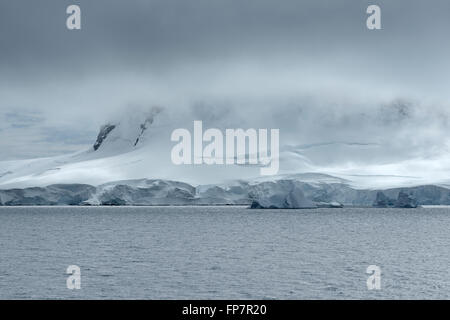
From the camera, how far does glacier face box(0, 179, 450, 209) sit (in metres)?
158

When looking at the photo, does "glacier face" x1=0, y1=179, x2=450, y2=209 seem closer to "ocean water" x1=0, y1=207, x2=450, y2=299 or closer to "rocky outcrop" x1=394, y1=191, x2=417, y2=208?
"rocky outcrop" x1=394, y1=191, x2=417, y2=208

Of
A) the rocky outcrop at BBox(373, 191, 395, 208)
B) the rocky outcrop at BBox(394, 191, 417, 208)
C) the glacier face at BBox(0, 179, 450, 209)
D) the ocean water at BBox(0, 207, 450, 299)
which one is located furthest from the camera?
the glacier face at BBox(0, 179, 450, 209)

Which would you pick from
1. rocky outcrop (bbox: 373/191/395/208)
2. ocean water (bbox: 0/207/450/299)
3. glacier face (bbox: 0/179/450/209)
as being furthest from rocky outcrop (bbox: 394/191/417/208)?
ocean water (bbox: 0/207/450/299)

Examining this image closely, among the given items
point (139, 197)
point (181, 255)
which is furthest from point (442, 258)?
point (139, 197)

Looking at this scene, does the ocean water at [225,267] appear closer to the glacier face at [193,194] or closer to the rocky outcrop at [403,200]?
the rocky outcrop at [403,200]

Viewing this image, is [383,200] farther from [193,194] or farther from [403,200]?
[193,194]

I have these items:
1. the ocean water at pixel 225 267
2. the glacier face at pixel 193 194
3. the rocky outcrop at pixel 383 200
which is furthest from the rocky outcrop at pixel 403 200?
the ocean water at pixel 225 267

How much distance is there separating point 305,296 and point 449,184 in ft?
476

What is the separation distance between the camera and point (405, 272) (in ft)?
129

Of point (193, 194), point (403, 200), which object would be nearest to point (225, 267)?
point (403, 200)

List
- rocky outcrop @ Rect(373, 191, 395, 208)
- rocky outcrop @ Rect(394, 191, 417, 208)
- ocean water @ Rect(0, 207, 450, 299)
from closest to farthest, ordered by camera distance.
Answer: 1. ocean water @ Rect(0, 207, 450, 299)
2. rocky outcrop @ Rect(394, 191, 417, 208)
3. rocky outcrop @ Rect(373, 191, 395, 208)

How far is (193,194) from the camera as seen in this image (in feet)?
582
